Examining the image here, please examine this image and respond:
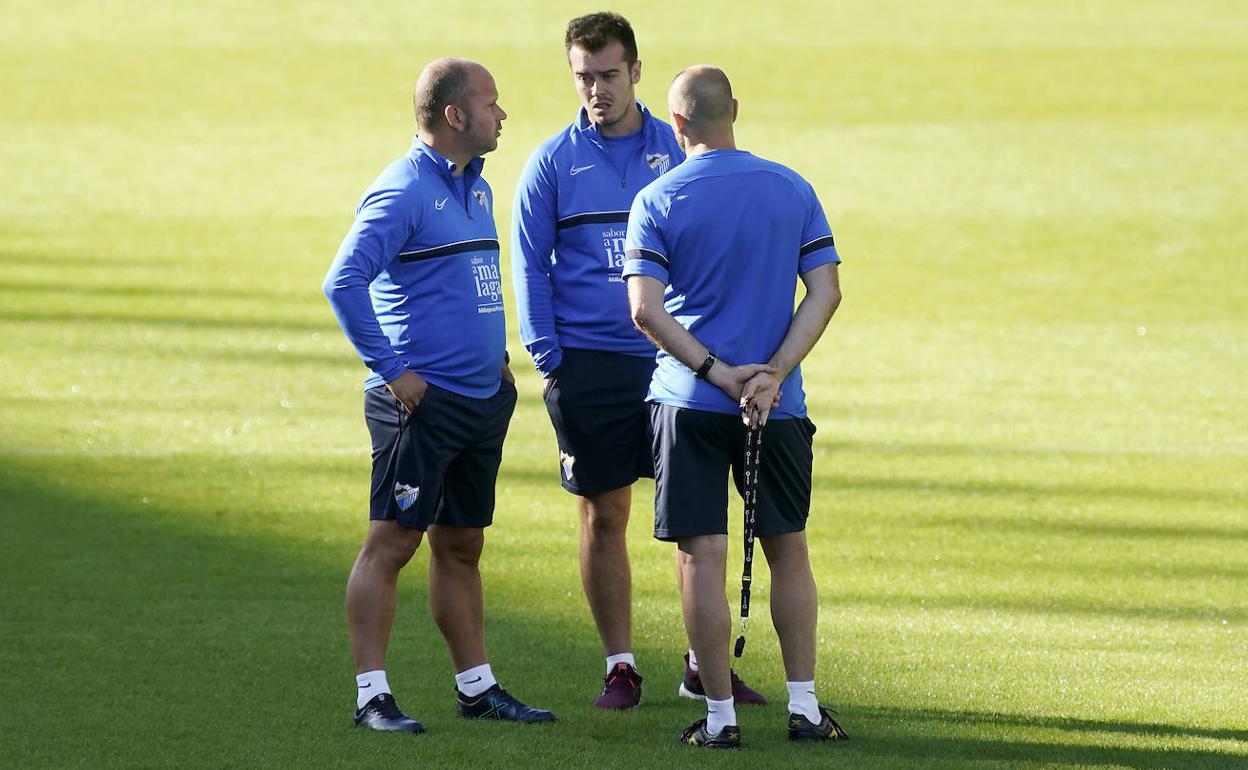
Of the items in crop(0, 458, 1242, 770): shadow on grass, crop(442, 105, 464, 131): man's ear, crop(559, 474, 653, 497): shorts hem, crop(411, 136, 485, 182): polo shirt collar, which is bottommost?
crop(0, 458, 1242, 770): shadow on grass

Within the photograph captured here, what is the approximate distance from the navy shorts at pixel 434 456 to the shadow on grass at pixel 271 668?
59 centimetres

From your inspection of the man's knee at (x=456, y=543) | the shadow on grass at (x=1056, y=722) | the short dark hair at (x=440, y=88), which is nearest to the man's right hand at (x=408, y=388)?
the man's knee at (x=456, y=543)

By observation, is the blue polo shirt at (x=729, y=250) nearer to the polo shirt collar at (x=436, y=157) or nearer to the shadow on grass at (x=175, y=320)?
the polo shirt collar at (x=436, y=157)

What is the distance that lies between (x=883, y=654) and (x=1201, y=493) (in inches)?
138

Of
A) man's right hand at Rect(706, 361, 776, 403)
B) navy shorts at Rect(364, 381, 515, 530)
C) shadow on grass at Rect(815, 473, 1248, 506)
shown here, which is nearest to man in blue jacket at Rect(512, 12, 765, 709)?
navy shorts at Rect(364, 381, 515, 530)

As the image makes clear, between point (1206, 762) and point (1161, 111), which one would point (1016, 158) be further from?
point (1206, 762)

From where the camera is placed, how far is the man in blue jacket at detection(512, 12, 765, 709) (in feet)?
17.0

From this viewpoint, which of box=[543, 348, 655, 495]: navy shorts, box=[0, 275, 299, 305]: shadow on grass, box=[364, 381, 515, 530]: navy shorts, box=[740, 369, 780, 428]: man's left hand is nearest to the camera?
box=[740, 369, 780, 428]: man's left hand

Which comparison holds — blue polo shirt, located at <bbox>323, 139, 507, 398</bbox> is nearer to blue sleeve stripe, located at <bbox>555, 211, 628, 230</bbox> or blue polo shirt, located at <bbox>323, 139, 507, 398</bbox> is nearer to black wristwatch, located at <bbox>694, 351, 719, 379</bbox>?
blue sleeve stripe, located at <bbox>555, 211, 628, 230</bbox>

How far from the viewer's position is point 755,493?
4.56 meters

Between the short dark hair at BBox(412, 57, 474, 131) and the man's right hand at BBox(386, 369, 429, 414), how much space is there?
673 mm

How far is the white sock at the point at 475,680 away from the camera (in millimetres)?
4906

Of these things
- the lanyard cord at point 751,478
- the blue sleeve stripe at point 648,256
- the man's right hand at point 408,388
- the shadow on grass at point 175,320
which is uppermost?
the blue sleeve stripe at point 648,256

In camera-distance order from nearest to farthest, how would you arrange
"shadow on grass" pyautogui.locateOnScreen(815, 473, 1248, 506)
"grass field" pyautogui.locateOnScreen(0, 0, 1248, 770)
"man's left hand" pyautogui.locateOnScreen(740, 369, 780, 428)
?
"man's left hand" pyautogui.locateOnScreen(740, 369, 780, 428)
"grass field" pyautogui.locateOnScreen(0, 0, 1248, 770)
"shadow on grass" pyautogui.locateOnScreen(815, 473, 1248, 506)
